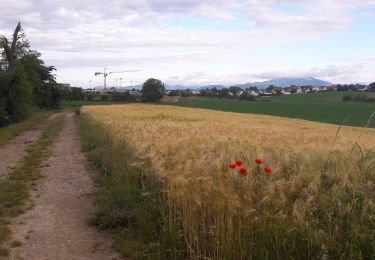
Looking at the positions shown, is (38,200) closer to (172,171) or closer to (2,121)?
(172,171)

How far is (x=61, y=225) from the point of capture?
718cm

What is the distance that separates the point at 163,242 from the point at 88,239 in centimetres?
158

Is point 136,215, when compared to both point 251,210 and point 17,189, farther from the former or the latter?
point 17,189

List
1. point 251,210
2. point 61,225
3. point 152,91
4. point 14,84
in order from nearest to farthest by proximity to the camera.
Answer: point 251,210 → point 61,225 → point 14,84 → point 152,91

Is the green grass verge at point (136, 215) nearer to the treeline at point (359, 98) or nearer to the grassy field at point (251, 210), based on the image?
the grassy field at point (251, 210)

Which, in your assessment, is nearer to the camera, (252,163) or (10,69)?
(252,163)

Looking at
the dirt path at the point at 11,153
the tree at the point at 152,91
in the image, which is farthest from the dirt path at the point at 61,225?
the tree at the point at 152,91

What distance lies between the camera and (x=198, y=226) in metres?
5.36

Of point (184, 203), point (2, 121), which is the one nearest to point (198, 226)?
point (184, 203)

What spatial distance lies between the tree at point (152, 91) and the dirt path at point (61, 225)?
348 ft

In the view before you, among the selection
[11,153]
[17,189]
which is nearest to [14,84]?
[11,153]

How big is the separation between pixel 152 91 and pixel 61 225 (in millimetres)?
110657

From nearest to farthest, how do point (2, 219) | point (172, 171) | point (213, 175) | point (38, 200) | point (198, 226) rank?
1. point (198, 226)
2. point (213, 175)
3. point (172, 171)
4. point (2, 219)
5. point (38, 200)

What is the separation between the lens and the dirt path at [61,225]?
→ 19.5 ft
